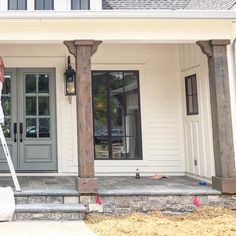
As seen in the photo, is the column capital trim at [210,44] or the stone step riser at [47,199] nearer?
the stone step riser at [47,199]

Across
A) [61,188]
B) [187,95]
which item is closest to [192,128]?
[187,95]

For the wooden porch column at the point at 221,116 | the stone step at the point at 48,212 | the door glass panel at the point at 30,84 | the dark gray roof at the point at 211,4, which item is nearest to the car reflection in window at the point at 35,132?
the door glass panel at the point at 30,84

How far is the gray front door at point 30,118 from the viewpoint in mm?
Answer: 6211

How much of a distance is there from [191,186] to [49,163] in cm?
271

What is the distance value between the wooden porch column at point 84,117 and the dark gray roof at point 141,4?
A: 7.52 ft

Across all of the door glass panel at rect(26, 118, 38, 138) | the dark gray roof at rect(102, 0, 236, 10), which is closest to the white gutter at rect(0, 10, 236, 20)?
the dark gray roof at rect(102, 0, 236, 10)

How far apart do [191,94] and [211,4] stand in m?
1.74

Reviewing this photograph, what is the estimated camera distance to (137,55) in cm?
661

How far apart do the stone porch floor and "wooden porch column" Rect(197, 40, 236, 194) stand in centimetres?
26

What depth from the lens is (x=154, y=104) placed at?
6.55m

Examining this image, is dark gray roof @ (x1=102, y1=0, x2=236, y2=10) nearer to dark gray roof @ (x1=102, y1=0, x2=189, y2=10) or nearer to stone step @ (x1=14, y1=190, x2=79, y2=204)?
dark gray roof @ (x1=102, y1=0, x2=189, y2=10)

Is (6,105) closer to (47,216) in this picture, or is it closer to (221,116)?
(47,216)

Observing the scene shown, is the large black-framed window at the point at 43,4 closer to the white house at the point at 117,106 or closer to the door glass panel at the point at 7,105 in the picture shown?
the white house at the point at 117,106

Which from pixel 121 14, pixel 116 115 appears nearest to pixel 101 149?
pixel 116 115
